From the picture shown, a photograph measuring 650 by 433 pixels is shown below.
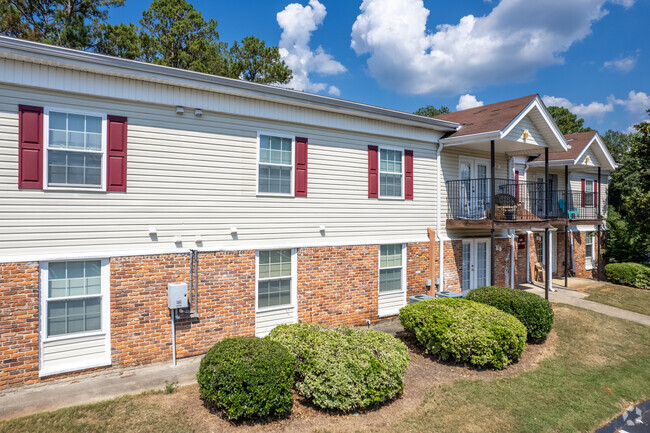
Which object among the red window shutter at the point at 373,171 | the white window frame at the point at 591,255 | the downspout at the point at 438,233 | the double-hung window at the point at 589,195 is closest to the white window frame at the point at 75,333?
the red window shutter at the point at 373,171

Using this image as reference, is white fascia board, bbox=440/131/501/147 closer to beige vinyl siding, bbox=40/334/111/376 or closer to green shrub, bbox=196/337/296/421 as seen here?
green shrub, bbox=196/337/296/421

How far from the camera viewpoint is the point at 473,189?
528 inches

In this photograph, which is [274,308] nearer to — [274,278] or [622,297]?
[274,278]

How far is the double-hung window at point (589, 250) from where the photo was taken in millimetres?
19922

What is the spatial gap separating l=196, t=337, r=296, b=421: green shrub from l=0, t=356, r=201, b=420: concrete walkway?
1601 millimetres

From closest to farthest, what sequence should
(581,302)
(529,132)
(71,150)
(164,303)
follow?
(71,150) → (164,303) → (529,132) → (581,302)

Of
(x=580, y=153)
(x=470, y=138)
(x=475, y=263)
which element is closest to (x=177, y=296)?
(x=470, y=138)

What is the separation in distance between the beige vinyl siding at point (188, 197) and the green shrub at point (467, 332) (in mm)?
2959

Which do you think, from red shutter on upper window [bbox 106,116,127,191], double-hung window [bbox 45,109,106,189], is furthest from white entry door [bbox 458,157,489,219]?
double-hung window [bbox 45,109,106,189]

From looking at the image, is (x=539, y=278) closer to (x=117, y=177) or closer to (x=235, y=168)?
(x=235, y=168)

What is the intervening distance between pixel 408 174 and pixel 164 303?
766 cm

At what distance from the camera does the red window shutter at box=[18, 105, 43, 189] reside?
6633 mm

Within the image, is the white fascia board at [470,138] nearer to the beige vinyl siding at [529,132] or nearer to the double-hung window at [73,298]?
the beige vinyl siding at [529,132]

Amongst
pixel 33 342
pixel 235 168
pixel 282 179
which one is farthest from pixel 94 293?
pixel 282 179
